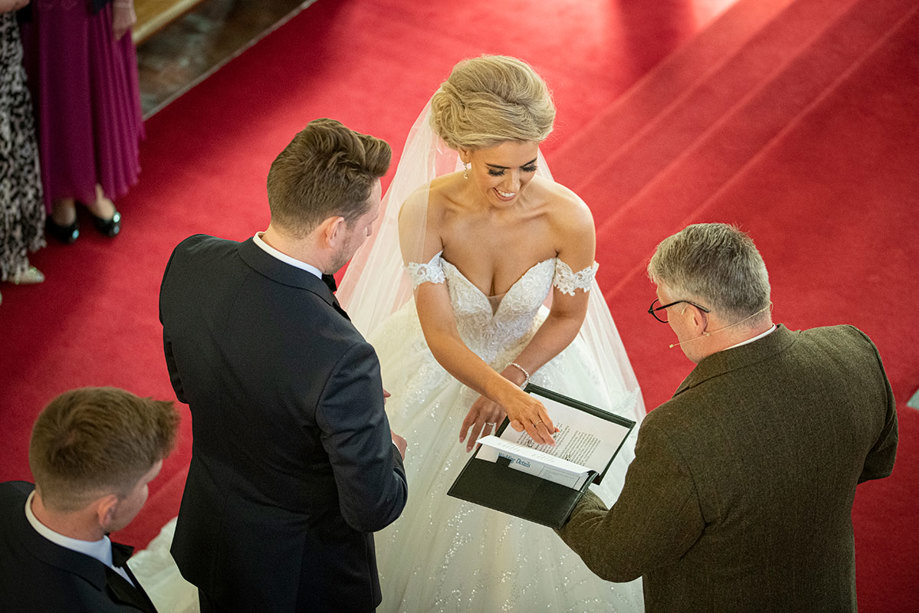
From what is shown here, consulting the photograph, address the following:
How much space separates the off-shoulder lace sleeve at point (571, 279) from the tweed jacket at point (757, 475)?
0.94 metres

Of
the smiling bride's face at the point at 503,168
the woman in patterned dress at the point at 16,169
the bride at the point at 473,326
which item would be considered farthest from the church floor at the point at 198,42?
the smiling bride's face at the point at 503,168

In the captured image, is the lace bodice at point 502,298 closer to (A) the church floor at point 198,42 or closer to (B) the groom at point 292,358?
(B) the groom at point 292,358

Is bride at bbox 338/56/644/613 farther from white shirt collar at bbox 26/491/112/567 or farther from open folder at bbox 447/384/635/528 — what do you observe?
white shirt collar at bbox 26/491/112/567

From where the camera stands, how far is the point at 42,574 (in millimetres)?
1776

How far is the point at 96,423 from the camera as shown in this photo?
1.80m

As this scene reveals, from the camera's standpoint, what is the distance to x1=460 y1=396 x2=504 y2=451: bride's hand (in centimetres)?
293

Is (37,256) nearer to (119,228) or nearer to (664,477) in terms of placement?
(119,228)

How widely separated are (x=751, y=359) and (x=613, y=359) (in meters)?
1.38

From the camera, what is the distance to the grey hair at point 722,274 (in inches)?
81.9

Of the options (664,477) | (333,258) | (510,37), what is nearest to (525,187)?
(333,258)

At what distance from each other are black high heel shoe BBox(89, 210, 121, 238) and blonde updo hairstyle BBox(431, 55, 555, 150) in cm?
271

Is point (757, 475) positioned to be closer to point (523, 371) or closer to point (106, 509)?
point (523, 371)

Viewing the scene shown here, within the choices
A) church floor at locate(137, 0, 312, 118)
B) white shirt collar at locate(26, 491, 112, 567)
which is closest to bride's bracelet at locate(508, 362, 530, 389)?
white shirt collar at locate(26, 491, 112, 567)

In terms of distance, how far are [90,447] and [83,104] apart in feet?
10.3
